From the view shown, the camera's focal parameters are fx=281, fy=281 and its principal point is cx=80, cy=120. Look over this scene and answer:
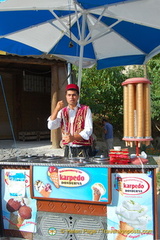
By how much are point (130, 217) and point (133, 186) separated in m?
0.33

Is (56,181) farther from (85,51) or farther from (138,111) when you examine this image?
(85,51)

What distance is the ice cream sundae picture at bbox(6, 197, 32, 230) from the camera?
322 centimetres

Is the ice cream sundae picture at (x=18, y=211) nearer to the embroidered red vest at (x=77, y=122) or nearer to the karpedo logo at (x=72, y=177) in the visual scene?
the karpedo logo at (x=72, y=177)

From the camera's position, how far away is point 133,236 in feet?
9.49

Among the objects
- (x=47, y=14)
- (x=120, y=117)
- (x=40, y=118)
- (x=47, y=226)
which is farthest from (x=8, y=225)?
(x=40, y=118)

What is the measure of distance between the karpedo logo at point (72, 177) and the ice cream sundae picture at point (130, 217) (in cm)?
Answer: 47

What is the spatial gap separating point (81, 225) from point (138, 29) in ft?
10.7

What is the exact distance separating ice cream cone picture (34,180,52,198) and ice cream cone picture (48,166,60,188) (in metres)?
0.08

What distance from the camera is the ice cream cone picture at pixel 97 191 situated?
2927mm

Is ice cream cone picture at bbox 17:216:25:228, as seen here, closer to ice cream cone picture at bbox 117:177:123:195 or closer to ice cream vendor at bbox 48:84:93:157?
ice cream vendor at bbox 48:84:93:157

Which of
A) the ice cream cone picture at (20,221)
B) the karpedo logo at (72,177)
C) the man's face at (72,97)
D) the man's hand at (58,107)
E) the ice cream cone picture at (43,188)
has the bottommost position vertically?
the ice cream cone picture at (20,221)

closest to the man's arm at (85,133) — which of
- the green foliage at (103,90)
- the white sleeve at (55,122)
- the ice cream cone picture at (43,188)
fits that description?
the white sleeve at (55,122)

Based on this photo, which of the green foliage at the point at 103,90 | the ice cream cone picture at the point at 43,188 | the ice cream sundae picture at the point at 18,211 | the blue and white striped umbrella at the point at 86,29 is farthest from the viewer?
the green foliage at the point at 103,90

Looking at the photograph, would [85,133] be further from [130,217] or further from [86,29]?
[86,29]
